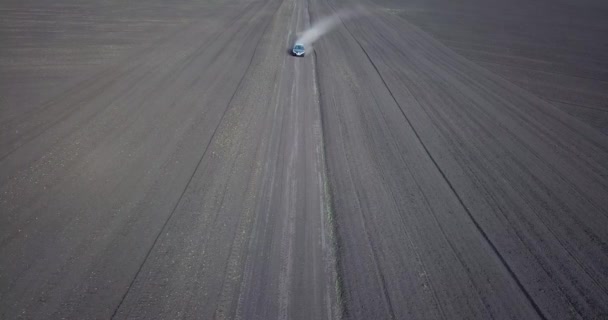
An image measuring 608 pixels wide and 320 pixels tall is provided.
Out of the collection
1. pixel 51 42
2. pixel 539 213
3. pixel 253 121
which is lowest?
pixel 539 213

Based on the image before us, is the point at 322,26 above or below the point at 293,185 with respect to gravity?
above

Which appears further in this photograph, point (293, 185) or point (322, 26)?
point (322, 26)

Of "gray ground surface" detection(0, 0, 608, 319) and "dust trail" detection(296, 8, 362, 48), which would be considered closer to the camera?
"gray ground surface" detection(0, 0, 608, 319)

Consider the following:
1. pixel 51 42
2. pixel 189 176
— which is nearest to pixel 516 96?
pixel 189 176

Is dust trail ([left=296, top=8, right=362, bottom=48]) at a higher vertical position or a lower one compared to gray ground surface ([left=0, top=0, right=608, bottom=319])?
higher

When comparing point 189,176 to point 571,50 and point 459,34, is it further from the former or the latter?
point 571,50
